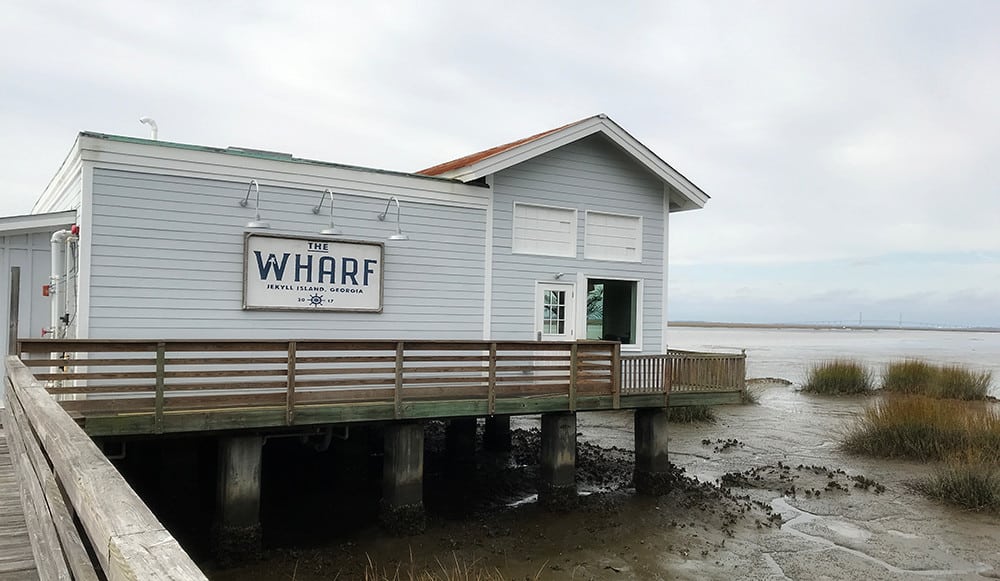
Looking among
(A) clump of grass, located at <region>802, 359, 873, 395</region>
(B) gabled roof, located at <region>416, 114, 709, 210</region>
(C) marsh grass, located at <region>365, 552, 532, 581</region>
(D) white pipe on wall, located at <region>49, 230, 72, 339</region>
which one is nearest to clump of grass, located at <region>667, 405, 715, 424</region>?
(B) gabled roof, located at <region>416, 114, 709, 210</region>

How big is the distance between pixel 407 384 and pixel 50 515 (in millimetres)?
7474

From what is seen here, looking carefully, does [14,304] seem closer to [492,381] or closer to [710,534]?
[492,381]

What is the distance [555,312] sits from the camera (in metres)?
12.4

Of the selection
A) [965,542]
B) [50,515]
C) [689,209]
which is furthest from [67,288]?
[965,542]

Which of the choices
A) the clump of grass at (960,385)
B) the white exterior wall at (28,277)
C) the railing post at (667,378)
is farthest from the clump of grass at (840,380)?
the white exterior wall at (28,277)

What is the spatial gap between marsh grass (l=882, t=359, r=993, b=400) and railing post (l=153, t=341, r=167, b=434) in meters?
23.3

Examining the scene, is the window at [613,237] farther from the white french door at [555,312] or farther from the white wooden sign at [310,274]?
the white wooden sign at [310,274]

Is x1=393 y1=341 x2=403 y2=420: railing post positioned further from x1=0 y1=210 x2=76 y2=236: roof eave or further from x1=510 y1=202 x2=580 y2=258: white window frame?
x1=0 y1=210 x2=76 y2=236: roof eave

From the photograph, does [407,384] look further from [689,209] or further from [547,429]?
[689,209]

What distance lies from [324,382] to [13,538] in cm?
Answer: 531

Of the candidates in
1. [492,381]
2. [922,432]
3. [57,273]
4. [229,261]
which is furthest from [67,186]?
[922,432]

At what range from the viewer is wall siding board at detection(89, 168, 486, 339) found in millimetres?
9109

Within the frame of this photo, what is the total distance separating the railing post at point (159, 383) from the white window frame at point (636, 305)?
6.84 metres

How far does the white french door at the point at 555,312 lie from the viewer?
12203 millimetres
